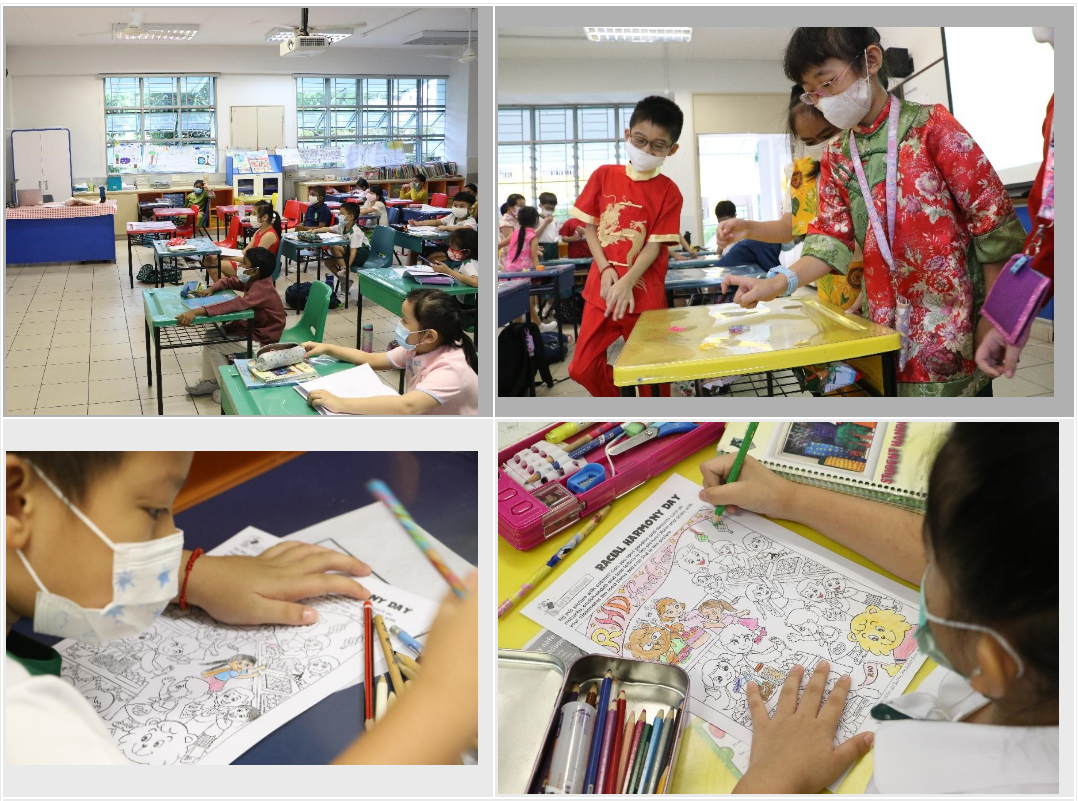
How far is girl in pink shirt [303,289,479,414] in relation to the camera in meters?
1.42

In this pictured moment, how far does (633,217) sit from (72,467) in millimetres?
967

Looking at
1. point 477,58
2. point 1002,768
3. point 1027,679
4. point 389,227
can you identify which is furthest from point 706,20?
point 1002,768

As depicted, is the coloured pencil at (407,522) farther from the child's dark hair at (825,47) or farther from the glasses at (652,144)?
the child's dark hair at (825,47)

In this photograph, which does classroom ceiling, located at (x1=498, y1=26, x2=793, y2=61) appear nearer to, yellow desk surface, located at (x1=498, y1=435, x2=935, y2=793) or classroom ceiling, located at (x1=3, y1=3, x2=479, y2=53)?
classroom ceiling, located at (x1=3, y1=3, x2=479, y2=53)

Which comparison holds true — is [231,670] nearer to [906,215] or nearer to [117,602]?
[117,602]

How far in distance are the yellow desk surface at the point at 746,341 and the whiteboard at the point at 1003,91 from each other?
30 centimetres

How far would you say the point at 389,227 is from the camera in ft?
4.85

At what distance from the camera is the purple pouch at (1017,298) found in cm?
99

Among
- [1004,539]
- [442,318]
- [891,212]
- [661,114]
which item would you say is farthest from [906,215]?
[442,318]

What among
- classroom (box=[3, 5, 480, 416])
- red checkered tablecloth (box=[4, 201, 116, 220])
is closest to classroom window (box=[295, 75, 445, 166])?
classroom (box=[3, 5, 480, 416])

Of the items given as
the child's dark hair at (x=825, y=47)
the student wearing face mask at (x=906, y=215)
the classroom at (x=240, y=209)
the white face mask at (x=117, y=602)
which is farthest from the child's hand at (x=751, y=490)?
the white face mask at (x=117, y=602)

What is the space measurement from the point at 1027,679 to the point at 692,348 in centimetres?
60

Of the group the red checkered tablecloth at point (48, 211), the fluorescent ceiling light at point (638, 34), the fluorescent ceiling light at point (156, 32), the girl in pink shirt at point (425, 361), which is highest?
the fluorescent ceiling light at point (156, 32)

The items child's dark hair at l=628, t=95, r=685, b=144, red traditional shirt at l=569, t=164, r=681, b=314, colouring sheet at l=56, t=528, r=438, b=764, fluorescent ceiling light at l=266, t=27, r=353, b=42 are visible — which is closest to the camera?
colouring sheet at l=56, t=528, r=438, b=764
